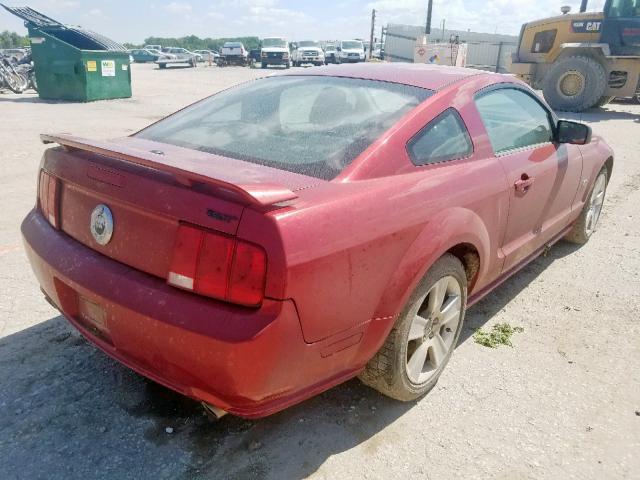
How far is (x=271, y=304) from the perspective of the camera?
1718 millimetres

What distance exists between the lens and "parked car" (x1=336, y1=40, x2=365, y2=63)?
3375 cm

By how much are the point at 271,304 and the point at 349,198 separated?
20.3 inches

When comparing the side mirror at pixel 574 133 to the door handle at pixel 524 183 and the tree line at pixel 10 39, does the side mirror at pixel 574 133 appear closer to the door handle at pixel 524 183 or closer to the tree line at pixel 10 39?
the door handle at pixel 524 183

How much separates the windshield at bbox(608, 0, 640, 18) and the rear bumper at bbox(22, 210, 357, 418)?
548 inches

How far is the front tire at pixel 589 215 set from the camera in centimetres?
449

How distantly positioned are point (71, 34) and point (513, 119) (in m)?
14.0

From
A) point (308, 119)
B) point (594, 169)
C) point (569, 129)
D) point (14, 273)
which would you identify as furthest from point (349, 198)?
point (594, 169)

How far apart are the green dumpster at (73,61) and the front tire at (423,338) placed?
13.3 meters

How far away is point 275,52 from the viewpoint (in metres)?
34.0

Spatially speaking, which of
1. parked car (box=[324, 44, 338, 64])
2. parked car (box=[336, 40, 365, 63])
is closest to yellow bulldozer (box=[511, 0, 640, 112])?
parked car (box=[336, 40, 365, 63])

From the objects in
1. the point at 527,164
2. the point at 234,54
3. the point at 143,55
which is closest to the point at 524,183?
the point at 527,164

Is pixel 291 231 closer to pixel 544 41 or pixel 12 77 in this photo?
pixel 544 41

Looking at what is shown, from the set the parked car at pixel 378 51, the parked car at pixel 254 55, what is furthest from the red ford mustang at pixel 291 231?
the parked car at pixel 254 55

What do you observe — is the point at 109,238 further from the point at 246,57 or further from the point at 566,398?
the point at 246,57
